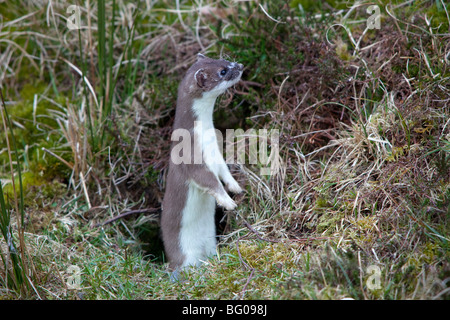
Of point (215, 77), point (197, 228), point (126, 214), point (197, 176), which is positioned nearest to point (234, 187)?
point (197, 176)

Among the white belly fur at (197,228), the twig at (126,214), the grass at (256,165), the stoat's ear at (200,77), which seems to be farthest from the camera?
the twig at (126,214)

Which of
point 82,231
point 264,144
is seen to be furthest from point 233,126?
point 82,231

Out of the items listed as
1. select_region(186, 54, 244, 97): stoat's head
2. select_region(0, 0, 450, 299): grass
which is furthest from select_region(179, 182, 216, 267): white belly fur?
select_region(186, 54, 244, 97): stoat's head

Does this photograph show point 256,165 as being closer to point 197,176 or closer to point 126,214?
point 197,176

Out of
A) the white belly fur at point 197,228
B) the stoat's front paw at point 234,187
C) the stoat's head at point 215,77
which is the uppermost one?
the stoat's head at point 215,77

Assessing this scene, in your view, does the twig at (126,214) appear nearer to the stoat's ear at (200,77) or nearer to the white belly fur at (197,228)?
the white belly fur at (197,228)

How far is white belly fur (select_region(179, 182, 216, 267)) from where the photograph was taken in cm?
439

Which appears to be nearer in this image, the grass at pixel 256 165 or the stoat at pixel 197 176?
the grass at pixel 256 165

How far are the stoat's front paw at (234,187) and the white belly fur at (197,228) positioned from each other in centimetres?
25

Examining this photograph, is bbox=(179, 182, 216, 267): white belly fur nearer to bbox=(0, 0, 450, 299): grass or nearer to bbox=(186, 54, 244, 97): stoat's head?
bbox=(0, 0, 450, 299): grass

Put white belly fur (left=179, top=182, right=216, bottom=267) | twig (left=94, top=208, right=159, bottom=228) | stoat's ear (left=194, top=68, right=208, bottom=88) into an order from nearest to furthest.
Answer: stoat's ear (left=194, top=68, right=208, bottom=88), white belly fur (left=179, top=182, right=216, bottom=267), twig (left=94, top=208, right=159, bottom=228)

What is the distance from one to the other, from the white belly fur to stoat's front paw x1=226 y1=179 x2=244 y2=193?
0.25m

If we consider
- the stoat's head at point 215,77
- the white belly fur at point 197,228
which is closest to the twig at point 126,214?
the white belly fur at point 197,228

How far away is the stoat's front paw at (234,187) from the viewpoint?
4.41 m
